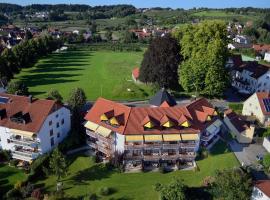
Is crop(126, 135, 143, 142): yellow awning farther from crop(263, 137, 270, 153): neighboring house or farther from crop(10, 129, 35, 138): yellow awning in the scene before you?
crop(263, 137, 270, 153): neighboring house

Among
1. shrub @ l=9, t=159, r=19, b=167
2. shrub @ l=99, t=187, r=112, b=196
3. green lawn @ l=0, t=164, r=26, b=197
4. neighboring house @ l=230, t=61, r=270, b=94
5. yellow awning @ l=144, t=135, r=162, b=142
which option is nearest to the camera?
shrub @ l=99, t=187, r=112, b=196

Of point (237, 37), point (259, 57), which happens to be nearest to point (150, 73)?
point (259, 57)

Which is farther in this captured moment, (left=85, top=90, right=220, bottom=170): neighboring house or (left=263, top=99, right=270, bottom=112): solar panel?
(left=263, top=99, right=270, bottom=112): solar panel

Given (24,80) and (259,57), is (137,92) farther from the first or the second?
(259,57)

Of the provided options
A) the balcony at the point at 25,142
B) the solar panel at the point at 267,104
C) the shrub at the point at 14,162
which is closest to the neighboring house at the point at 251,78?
the solar panel at the point at 267,104

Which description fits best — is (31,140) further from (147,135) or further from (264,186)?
(264,186)

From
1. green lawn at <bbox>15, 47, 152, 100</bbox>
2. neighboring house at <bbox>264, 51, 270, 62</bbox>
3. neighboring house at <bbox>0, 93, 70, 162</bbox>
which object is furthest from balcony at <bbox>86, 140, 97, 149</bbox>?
neighboring house at <bbox>264, 51, 270, 62</bbox>

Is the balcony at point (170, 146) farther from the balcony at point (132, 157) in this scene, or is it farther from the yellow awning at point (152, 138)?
the balcony at point (132, 157)
